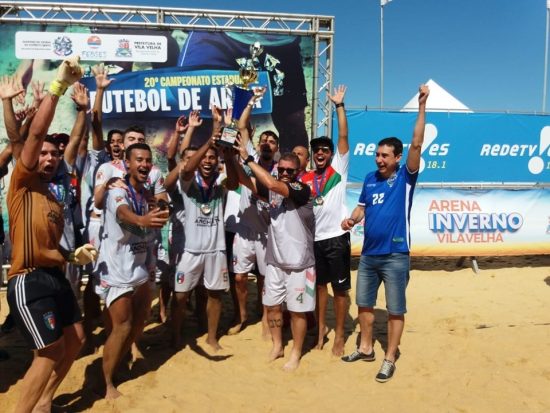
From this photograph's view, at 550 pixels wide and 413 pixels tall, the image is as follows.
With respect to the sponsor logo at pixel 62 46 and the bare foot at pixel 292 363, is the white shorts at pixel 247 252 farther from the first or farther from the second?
the sponsor logo at pixel 62 46

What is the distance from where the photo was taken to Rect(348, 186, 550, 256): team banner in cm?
776

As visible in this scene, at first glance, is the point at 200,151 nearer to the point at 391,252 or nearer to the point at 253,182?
the point at 253,182

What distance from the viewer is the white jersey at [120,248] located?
10.8ft

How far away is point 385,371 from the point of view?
12.5ft

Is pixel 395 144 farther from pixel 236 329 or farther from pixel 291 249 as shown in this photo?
pixel 236 329

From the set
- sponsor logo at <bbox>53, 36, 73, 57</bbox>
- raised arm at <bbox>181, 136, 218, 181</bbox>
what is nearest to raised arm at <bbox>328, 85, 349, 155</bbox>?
raised arm at <bbox>181, 136, 218, 181</bbox>

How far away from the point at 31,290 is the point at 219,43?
5564 millimetres

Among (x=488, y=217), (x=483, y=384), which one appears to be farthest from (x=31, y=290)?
(x=488, y=217)

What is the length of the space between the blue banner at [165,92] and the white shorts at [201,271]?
140 inches

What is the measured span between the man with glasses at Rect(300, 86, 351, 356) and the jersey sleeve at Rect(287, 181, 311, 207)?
0.35m

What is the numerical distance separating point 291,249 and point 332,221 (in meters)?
0.64

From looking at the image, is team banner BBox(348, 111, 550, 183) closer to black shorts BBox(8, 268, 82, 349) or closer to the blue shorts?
the blue shorts

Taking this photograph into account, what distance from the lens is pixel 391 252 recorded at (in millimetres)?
3791

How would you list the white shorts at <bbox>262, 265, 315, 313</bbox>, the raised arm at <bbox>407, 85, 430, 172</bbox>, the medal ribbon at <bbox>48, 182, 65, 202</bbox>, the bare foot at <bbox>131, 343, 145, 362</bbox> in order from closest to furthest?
1. the medal ribbon at <bbox>48, 182, 65, 202</bbox>
2. the raised arm at <bbox>407, 85, 430, 172</bbox>
3. the white shorts at <bbox>262, 265, 315, 313</bbox>
4. the bare foot at <bbox>131, 343, 145, 362</bbox>
